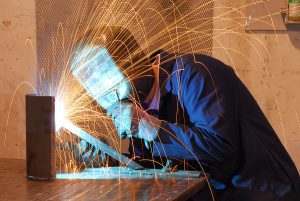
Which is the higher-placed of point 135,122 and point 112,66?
point 112,66

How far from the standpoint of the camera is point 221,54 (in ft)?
9.36

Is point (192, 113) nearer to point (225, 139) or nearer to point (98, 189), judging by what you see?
point (225, 139)

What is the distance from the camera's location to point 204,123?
64.1 inches

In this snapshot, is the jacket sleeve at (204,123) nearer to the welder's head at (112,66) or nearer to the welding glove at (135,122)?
the welding glove at (135,122)

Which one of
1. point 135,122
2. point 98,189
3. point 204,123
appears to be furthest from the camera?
point 135,122

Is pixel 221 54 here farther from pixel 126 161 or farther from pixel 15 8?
pixel 15 8

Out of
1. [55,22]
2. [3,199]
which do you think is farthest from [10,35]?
[3,199]

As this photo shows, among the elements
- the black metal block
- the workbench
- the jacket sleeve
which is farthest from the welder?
the black metal block

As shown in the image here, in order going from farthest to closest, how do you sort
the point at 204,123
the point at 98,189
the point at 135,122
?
the point at 135,122 < the point at 204,123 < the point at 98,189

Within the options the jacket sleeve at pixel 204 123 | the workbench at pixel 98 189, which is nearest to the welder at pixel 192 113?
the jacket sleeve at pixel 204 123

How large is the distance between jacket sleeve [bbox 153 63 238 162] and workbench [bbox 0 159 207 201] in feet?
0.38

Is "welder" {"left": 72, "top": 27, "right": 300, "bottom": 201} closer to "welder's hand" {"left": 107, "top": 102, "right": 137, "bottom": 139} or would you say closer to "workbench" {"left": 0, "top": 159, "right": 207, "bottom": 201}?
"welder's hand" {"left": 107, "top": 102, "right": 137, "bottom": 139}

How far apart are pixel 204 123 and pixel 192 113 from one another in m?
0.08

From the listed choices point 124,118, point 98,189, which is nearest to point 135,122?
point 124,118
